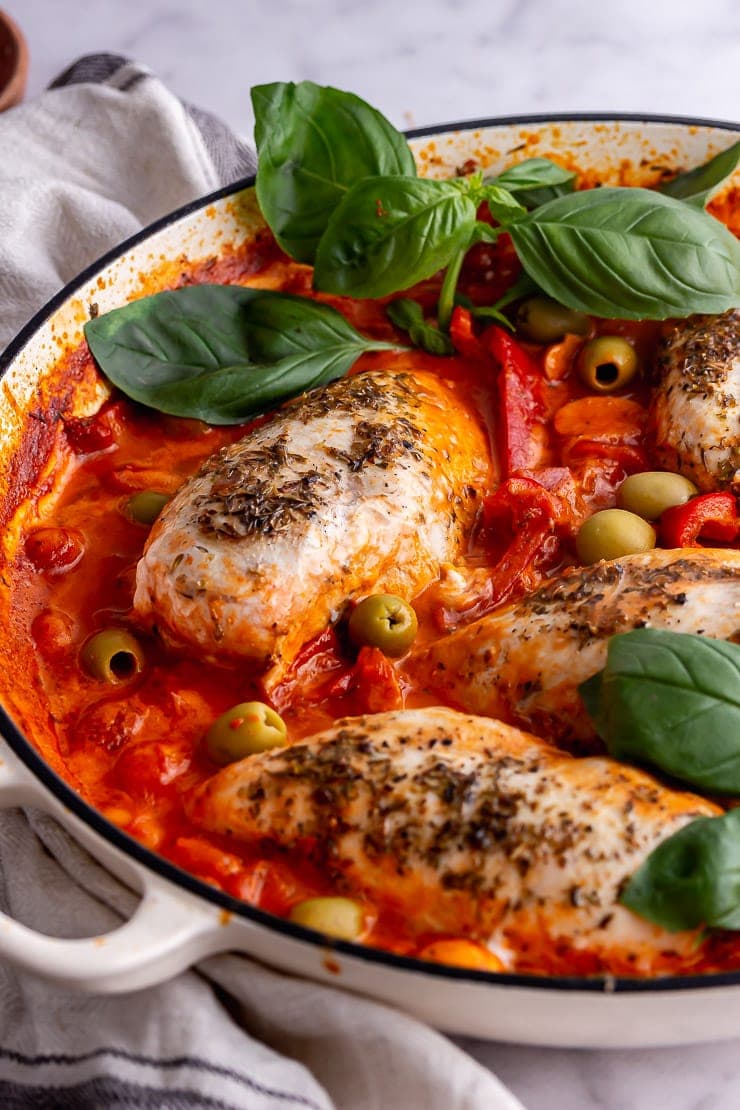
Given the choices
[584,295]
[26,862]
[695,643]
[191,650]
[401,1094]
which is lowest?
[401,1094]

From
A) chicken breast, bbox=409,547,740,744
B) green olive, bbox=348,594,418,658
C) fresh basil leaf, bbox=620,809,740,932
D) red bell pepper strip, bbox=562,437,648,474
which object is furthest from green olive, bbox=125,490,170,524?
fresh basil leaf, bbox=620,809,740,932

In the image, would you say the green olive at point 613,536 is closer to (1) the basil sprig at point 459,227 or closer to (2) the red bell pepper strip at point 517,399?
(2) the red bell pepper strip at point 517,399

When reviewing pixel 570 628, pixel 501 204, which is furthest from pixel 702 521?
pixel 501 204

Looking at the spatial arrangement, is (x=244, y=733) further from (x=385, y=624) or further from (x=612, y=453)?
(x=612, y=453)

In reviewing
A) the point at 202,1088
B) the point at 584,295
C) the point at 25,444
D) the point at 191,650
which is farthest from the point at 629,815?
the point at 25,444

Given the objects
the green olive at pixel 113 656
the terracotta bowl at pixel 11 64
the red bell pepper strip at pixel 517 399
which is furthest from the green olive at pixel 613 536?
the terracotta bowl at pixel 11 64

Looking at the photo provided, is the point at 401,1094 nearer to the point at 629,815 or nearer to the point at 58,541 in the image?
the point at 629,815
